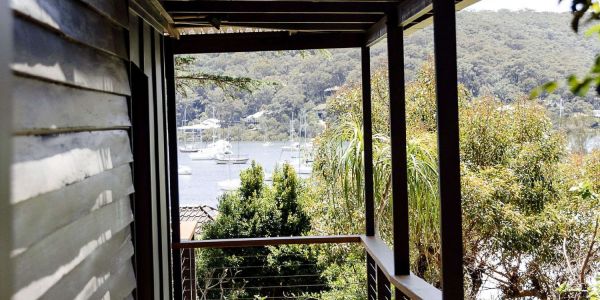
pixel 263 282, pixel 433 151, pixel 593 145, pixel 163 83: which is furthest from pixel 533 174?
pixel 163 83

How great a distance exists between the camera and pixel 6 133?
27cm

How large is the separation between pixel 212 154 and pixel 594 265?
794 cm

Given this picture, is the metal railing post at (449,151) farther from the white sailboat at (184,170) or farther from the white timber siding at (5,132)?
the white sailboat at (184,170)

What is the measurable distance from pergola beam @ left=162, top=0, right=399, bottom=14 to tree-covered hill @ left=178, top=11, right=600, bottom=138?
645 centimetres

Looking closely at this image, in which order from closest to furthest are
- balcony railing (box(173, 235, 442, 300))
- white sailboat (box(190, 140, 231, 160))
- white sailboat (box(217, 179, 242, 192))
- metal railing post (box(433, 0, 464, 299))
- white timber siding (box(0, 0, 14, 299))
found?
Result: white timber siding (box(0, 0, 14, 299)) → metal railing post (box(433, 0, 464, 299)) → balcony railing (box(173, 235, 442, 300)) → white sailboat (box(217, 179, 242, 192)) → white sailboat (box(190, 140, 231, 160))

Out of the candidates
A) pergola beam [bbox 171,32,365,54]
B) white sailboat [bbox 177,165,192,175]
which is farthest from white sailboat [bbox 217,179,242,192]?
pergola beam [bbox 171,32,365,54]

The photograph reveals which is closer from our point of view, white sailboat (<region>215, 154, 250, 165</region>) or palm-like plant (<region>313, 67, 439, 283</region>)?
palm-like plant (<region>313, 67, 439, 283</region>)

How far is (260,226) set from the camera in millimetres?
9094

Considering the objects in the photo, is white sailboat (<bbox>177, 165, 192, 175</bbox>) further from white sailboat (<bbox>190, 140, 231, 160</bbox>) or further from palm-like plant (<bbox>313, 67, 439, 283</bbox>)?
palm-like plant (<bbox>313, 67, 439, 283</bbox>)

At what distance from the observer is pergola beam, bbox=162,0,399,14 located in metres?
3.28

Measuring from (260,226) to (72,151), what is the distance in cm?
757

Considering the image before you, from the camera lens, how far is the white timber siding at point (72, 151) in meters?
1.22

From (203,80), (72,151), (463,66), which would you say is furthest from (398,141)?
(463,66)

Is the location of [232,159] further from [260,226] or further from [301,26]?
[301,26]
